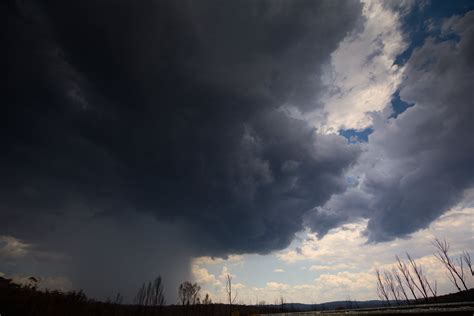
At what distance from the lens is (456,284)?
4278 centimetres

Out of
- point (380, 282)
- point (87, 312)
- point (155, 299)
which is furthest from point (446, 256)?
point (155, 299)

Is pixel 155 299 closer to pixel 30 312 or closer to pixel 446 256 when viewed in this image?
pixel 30 312

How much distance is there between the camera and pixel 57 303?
27500mm

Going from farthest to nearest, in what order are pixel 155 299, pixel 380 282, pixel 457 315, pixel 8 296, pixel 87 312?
pixel 380 282, pixel 155 299, pixel 87 312, pixel 8 296, pixel 457 315

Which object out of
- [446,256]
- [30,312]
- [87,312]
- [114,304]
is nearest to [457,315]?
[30,312]

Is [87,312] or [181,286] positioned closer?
[87,312]

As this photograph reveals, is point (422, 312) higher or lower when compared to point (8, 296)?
lower

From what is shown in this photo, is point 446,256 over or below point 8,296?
over

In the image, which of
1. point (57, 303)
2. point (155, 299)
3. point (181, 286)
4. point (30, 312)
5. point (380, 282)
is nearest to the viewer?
point (30, 312)

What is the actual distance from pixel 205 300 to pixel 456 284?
181ft

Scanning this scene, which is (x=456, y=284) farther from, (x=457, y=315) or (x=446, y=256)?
(x=457, y=315)

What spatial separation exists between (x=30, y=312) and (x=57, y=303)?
692cm

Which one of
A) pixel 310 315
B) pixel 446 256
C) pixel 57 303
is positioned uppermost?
pixel 446 256

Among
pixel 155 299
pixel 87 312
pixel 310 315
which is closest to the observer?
pixel 310 315
